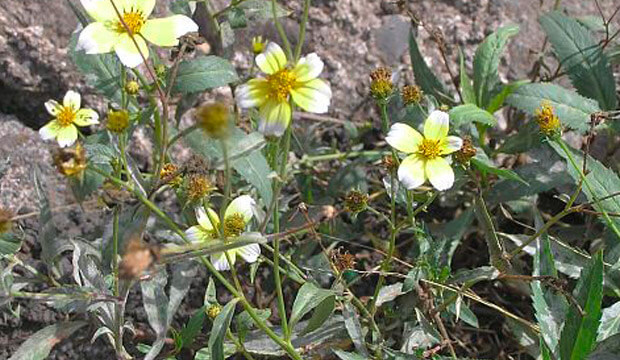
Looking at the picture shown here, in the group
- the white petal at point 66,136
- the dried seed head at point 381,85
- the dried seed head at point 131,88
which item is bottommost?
the white petal at point 66,136

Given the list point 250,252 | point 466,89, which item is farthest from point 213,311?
point 466,89

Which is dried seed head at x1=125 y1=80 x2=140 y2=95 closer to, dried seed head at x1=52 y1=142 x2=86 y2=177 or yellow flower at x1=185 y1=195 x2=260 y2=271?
yellow flower at x1=185 y1=195 x2=260 y2=271

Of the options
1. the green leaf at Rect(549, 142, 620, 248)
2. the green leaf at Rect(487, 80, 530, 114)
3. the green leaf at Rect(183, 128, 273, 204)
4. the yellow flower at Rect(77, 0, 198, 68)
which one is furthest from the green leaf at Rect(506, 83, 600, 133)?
the yellow flower at Rect(77, 0, 198, 68)

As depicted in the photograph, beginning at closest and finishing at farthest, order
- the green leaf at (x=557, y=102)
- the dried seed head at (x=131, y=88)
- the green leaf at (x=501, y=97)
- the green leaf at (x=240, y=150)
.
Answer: the green leaf at (x=240, y=150) → the dried seed head at (x=131, y=88) → the green leaf at (x=557, y=102) → the green leaf at (x=501, y=97)

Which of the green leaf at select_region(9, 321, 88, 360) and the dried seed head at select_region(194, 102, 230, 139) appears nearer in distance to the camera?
the dried seed head at select_region(194, 102, 230, 139)

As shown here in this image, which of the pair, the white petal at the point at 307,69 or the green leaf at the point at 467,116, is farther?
the green leaf at the point at 467,116

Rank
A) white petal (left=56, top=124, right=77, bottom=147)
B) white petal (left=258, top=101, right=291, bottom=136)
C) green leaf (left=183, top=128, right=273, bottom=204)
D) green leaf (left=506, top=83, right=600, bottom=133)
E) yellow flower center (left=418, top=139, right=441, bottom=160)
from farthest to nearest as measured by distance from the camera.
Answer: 1. green leaf (left=506, top=83, right=600, bottom=133)
2. white petal (left=56, top=124, right=77, bottom=147)
3. yellow flower center (left=418, top=139, right=441, bottom=160)
4. green leaf (left=183, top=128, right=273, bottom=204)
5. white petal (left=258, top=101, right=291, bottom=136)

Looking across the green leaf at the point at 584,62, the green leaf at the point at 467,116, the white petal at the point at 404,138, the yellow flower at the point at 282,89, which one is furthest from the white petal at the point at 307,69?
the green leaf at the point at 584,62

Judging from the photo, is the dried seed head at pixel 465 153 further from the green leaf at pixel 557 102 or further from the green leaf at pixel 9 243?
the green leaf at pixel 9 243
